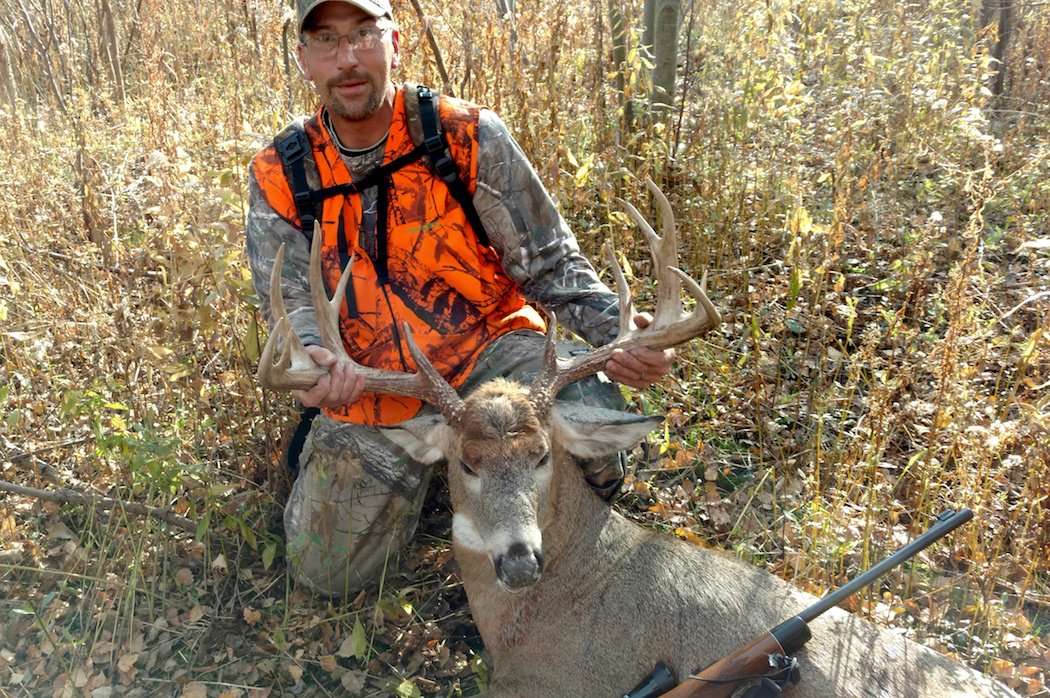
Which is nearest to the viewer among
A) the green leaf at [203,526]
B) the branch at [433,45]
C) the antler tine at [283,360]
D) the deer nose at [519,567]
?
the deer nose at [519,567]

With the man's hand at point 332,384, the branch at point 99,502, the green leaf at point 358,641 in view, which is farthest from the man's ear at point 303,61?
the green leaf at point 358,641

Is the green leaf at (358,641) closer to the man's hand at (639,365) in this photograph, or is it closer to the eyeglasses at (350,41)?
the man's hand at (639,365)

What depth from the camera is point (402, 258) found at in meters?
3.91

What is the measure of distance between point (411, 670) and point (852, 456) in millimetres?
Answer: 2120

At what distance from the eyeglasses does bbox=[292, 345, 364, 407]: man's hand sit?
1.29 m

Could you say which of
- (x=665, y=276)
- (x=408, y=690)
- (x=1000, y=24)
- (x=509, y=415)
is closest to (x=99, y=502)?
(x=408, y=690)

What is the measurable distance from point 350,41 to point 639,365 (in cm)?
181

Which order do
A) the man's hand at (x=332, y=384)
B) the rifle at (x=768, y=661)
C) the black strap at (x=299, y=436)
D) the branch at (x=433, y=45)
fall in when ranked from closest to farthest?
1. the rifle at (x=768, y=661)
2. the man's hand at (x=332, y=384)
3. the black strap at (x=299, y=436)
4. the branch at (x=433, y=45)

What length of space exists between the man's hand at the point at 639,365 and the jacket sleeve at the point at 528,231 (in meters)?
0.41

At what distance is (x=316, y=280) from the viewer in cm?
344

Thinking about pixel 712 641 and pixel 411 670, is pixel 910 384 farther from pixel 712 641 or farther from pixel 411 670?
pixel 411 670

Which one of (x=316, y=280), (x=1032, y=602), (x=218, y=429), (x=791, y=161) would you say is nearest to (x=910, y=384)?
(x=1032, y=602)

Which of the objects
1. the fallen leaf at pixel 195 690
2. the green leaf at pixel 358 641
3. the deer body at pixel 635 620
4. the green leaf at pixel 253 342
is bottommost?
the fallen leaf at pixel 195 690

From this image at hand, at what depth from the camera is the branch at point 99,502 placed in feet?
13.2
